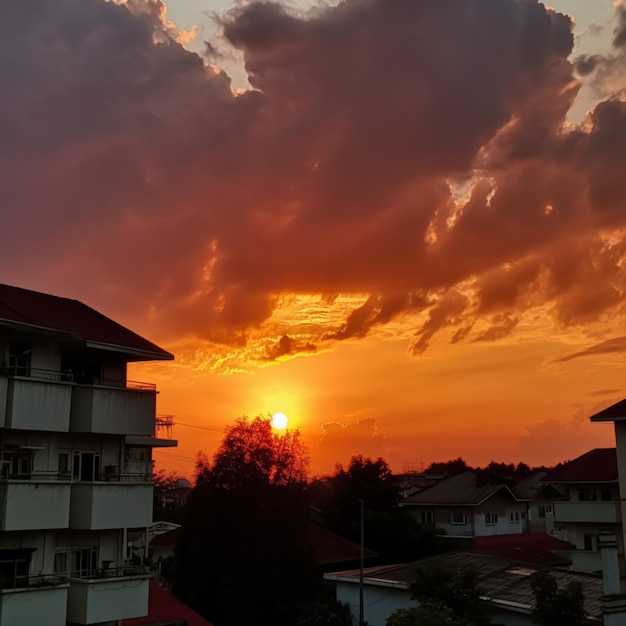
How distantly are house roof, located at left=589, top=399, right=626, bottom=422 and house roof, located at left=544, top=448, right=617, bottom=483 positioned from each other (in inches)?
432

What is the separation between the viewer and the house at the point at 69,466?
21.1 m

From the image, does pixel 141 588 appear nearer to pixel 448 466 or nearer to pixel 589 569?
pixel 589 569

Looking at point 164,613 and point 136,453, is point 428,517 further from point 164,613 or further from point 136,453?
point 136,453

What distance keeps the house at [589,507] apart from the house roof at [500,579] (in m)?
5.79

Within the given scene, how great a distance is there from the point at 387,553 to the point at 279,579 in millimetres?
16882

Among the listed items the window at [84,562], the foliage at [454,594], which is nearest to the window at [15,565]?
the window at [84,562]

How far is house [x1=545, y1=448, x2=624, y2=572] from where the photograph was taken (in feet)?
137

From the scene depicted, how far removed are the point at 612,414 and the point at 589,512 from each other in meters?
12.1

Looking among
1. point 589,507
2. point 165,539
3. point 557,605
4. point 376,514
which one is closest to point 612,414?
point 557,605

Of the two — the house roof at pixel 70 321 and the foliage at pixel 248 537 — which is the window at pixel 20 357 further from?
the foliage at pixel 248 537

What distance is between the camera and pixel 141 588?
23.1m

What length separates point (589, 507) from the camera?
138 ft

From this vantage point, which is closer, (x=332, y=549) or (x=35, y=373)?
(x=35, y=373)

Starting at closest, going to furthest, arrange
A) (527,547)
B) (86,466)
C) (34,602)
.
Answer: (34,602) → (86,466) → (527,547)
